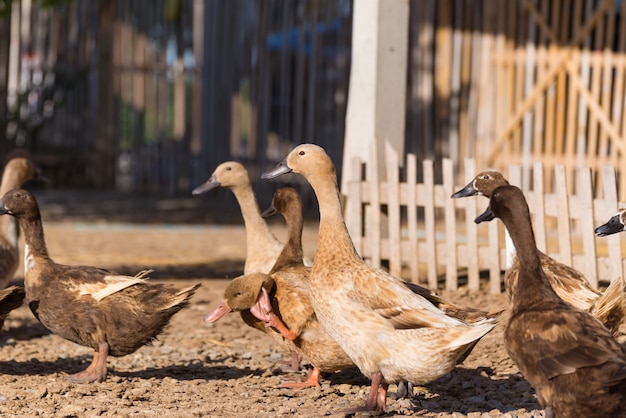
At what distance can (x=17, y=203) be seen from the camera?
25.0ft

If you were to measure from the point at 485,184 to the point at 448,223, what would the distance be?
90.1 inches

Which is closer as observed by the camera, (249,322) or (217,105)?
(249,322)

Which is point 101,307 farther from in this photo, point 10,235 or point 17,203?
point 10,235

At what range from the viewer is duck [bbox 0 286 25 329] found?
7023 millimetres

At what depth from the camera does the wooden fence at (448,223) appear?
9461mm

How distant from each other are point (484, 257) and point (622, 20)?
550cm

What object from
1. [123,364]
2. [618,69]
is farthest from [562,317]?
[618,69]


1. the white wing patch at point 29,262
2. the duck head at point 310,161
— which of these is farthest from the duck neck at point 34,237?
the duck head at point 310,161

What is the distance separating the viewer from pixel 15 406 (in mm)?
6410

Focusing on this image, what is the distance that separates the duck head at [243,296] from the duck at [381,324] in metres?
0.59

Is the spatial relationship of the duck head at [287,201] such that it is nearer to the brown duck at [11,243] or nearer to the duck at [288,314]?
the duck at [288,314]

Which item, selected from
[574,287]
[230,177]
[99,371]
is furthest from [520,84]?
[99,371]

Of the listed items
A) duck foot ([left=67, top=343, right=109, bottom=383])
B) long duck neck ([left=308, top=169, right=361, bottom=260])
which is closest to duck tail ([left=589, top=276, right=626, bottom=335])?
long duck neck ([left=308, top=169, right=361, bottom=260])

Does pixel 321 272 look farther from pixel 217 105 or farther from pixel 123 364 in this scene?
pixel 217 105
